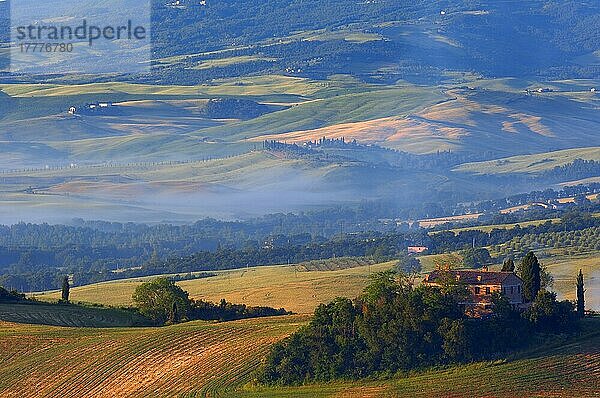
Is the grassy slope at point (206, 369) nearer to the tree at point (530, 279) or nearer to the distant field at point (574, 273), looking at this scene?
the tree at point (530, 279)

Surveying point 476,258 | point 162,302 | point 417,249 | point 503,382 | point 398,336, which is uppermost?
point 417,249

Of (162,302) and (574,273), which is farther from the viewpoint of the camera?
(574,273)

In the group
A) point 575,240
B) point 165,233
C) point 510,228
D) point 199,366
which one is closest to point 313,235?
point 165,233

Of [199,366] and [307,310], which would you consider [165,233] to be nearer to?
[307,310]

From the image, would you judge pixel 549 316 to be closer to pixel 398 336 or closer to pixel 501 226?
pixel 398 336

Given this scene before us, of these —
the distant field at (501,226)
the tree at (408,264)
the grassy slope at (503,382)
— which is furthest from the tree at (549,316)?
the distant field at (501,226)

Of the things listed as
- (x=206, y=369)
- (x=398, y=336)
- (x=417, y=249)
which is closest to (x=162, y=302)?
(x=206, y=369)

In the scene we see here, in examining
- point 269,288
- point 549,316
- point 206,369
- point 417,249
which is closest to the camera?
point 206,369
